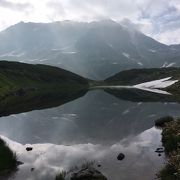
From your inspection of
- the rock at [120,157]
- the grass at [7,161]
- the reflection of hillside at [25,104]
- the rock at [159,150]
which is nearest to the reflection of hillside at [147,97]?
the reflection of hillside at [25,104]

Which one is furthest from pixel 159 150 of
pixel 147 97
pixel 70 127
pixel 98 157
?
pixel 147 97

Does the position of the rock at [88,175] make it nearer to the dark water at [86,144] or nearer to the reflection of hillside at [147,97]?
the dark water at [86,144]

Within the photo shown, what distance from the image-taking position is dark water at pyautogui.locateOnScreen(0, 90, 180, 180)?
32.6 metres

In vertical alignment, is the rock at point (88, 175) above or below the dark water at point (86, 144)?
below

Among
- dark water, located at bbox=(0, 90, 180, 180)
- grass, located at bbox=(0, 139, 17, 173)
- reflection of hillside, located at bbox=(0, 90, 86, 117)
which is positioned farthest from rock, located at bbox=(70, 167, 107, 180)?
reflection of hillside, located at bbox=(0, 90, 86, 117)

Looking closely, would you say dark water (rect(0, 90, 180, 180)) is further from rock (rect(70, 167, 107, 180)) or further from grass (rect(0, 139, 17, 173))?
rock (rect(70, 167, 107, 180))

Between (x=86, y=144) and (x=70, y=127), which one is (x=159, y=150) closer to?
(x=86, y=144)

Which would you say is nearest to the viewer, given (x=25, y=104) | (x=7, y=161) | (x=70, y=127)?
(x=7, y=161)

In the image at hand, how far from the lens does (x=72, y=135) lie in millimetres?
53969

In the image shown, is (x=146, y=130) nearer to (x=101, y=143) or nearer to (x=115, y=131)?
(x=115, y=131)

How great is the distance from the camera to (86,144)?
45.6 meters

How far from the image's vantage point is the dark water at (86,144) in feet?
107

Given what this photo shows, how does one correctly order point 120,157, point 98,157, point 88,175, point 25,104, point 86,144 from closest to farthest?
point 88,175 < point 120,157 < point 98,157 < point 86,144 < point 25,104

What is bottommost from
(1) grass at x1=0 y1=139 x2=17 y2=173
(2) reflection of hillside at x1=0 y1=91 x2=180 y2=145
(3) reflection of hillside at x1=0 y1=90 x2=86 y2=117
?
(1) grass at x1=0 y1=139 x2=17 y2=173
